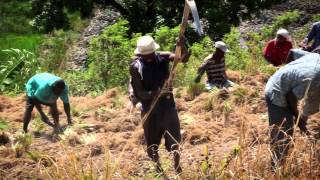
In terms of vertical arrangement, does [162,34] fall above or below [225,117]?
above

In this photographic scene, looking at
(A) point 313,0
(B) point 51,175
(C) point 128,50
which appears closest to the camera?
(B) point 51,175

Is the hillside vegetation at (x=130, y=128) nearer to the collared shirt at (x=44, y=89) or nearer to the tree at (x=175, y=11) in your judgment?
the collared shirt at (x=44, y=89)

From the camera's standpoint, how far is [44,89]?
6.89m

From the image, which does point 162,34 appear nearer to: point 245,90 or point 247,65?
point 247,65

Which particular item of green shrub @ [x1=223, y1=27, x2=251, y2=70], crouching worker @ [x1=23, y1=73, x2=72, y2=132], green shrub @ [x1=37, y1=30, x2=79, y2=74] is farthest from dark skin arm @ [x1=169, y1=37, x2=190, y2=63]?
green shrub @ [x1=37, y1=30, x2=79, y2=74]

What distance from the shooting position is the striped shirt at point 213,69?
8.14 metres

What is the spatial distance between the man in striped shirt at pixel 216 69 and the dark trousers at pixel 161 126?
9.61ft

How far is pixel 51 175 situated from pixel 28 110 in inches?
120

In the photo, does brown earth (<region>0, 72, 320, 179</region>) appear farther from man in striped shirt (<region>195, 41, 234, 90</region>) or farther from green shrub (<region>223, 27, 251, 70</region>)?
green shrub (<region>223, 27, 251, 70</region>)

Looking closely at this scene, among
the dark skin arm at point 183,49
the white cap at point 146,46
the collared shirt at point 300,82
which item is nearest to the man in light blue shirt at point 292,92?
the collared shirt at point 300,82

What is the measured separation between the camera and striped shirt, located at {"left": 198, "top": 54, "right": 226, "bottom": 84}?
8.14 metres

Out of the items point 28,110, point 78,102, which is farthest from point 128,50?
point 28,110

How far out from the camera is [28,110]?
23.8 feet

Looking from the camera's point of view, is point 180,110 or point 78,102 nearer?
point 180,110
